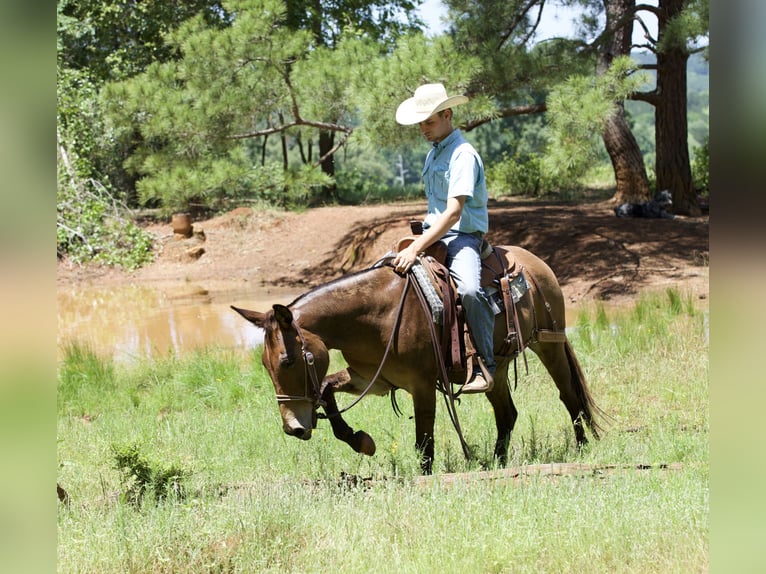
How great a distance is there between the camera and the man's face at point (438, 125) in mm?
5480

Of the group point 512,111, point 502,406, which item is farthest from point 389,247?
point 502,406

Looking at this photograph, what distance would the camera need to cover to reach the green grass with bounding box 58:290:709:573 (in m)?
3.79

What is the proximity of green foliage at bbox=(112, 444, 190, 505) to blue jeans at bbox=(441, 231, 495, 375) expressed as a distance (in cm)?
210

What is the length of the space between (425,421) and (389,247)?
467 inches

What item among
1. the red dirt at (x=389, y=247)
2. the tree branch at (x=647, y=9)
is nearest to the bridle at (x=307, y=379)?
the red dirt at (x=389, y=247)

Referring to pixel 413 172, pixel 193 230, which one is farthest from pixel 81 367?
pixel 413 172

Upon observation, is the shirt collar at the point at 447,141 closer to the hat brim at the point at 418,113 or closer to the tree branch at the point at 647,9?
the hat brim at the point at 418,113

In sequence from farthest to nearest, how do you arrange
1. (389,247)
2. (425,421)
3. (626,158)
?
(626,158), (389,247), (425,421)

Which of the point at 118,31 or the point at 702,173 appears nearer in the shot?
the point at 702,173

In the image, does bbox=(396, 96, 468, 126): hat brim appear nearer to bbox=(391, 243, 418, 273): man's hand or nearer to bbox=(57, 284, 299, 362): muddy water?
bbox=(391, 243, 418, 273): man's hand

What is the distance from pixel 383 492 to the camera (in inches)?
180

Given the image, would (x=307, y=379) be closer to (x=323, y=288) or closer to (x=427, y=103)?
(x=323, y=288)

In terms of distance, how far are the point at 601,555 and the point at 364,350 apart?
2089 millimetres

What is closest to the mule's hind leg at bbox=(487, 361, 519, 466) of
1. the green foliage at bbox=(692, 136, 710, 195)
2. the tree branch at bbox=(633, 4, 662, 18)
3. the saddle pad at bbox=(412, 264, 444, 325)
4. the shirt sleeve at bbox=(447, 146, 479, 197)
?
the saddle pad at bbox=(412, 264, 444, 325)
